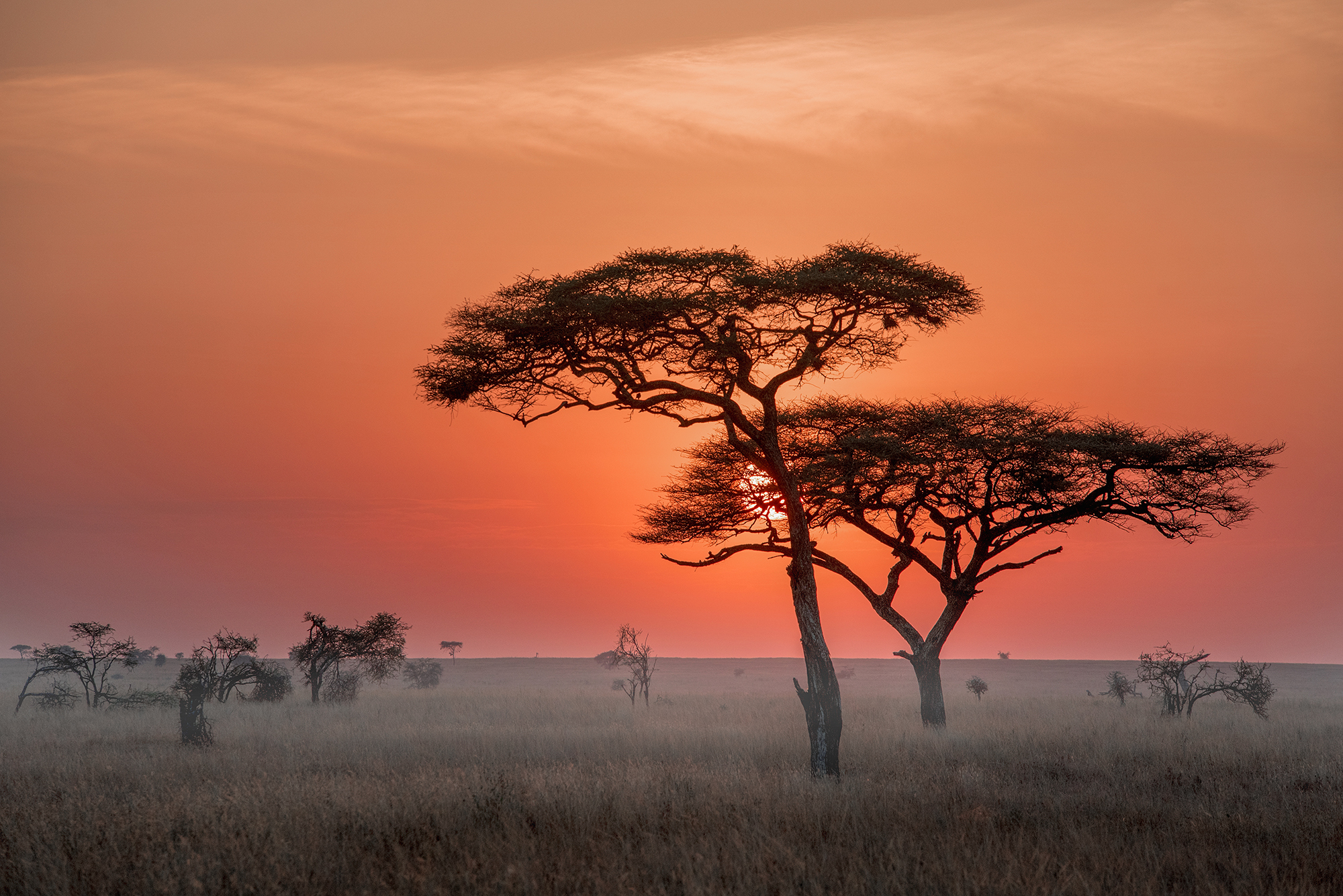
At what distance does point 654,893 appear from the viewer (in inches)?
348

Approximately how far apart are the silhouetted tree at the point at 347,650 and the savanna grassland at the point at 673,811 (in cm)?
1300

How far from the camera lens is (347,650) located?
44281mm

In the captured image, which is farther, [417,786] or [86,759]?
[86,759]

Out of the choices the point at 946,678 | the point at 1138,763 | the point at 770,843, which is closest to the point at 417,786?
the point at 770,843

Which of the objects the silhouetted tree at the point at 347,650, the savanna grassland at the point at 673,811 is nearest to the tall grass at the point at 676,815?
the savanna grassland at the point at 673,811

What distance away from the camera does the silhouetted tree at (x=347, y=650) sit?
136ft

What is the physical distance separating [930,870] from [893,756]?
11.0 meters

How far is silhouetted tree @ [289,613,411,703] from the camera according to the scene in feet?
136

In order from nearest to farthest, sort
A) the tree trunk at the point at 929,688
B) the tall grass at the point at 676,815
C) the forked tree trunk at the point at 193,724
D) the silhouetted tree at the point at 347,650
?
1. the tall grass at the point at 676,815
2. the forked tree trunk at the point at 193,724
3. the tree trunk at the point at 929,688
4. the silhouetted tree at the point at 347,650

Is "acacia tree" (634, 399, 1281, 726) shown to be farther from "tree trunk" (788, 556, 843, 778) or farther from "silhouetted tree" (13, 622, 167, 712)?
"silhouetted tree" (13, 622, 167, 712)

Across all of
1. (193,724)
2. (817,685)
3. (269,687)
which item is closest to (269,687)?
(269,687)

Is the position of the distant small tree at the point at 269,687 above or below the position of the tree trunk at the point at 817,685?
below

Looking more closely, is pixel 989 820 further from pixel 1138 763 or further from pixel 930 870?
pixel 1138 763

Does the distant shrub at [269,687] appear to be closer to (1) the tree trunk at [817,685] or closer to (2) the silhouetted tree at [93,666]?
(2) the silhouetted tree at [93,666]
